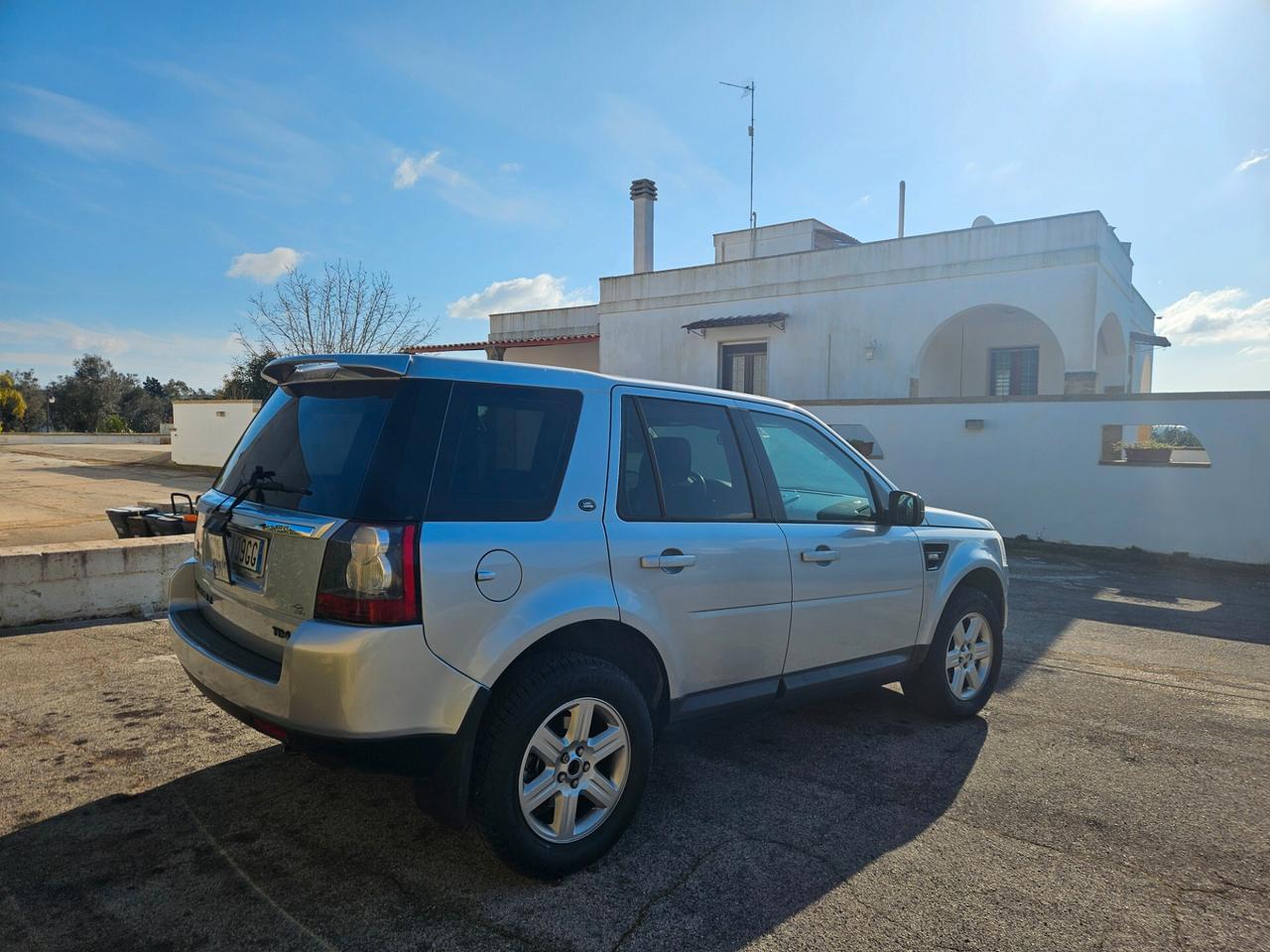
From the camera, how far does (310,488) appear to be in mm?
2926

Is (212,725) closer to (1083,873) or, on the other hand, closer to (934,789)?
(934,789)

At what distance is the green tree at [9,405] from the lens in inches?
1928

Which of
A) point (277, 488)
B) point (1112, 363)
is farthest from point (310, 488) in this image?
point (1112, 363)

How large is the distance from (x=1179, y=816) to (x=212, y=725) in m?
4.63

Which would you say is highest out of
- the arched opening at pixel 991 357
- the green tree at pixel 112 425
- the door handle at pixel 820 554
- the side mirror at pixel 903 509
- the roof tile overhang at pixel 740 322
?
the roof tile overhang at pixel 740 322

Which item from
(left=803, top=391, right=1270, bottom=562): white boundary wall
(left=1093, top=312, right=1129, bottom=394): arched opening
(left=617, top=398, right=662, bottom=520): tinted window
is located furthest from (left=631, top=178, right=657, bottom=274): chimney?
(left=617, top=398, right=662, bottom=520): tinted window

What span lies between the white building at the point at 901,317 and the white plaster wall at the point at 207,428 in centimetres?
878

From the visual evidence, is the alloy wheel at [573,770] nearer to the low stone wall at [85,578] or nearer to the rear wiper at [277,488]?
the rear wiper at [277,488]

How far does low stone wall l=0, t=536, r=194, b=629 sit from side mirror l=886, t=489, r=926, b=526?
5.58m

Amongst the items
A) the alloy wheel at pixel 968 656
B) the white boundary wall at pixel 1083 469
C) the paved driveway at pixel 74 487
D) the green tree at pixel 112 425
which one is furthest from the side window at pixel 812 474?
the green tree at pixel 112 425

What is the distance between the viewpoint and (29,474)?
70.9ft

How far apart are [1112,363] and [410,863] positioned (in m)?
20.8

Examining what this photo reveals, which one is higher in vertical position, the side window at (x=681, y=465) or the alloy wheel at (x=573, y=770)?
the side window at (x=681, y=465)

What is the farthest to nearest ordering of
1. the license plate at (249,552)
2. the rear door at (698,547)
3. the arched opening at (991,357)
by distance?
the arched opening at (991,357)
the rear door at (698,547)
the license plate at (249,552)
